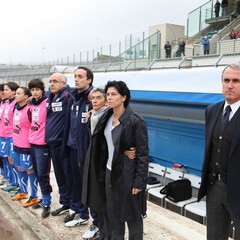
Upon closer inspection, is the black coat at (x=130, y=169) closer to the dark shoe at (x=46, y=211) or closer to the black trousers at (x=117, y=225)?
the black trousers at (x=117, y=225)

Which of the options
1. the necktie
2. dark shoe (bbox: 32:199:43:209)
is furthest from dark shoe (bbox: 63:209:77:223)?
the necktie

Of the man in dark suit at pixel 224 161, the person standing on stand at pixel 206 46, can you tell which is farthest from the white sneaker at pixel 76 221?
the person standing on stand at pixel 206 46

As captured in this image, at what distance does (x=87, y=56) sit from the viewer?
24422mm

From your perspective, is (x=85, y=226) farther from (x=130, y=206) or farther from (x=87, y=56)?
(x=87, y=56)

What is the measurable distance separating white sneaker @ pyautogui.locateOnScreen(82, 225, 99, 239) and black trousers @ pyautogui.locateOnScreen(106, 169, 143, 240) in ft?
1.88

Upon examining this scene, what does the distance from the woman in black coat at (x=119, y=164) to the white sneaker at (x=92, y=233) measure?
0.55 m

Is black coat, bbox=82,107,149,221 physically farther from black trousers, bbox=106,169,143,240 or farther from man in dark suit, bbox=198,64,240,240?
man in dark suit, bbox=198,64,240,240

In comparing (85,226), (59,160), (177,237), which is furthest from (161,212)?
(59,160)

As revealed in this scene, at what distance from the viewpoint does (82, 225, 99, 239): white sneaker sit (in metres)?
3.30

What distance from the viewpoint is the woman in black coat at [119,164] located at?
2.54 meters

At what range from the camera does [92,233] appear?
10.9ft

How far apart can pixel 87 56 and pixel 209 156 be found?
2305cm

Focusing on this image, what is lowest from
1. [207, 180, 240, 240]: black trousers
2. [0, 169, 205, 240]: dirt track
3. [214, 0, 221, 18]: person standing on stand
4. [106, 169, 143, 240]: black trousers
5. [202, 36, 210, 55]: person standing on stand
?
[0, 169, 205, 240]: dirt track

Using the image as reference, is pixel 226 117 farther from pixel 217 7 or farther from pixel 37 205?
pixel 217 7
